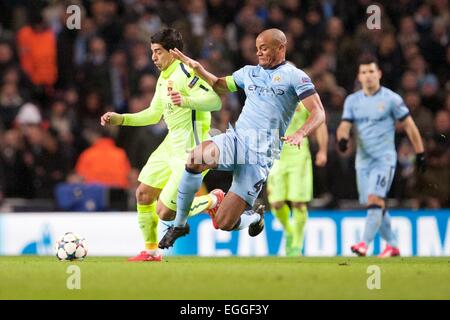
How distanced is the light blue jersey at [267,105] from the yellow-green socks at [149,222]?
130cm

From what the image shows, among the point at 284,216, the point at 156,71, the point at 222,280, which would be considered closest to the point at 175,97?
the point at 222,280

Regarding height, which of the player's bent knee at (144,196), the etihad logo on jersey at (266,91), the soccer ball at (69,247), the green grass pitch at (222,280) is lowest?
the green grass pitch at (222,280)

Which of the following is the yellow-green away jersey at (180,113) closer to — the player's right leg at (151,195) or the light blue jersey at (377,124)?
the player's right leg at (151,195)

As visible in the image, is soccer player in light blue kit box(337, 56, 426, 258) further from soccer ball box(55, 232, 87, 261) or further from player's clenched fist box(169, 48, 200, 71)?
soccer ball box(55, 232, 87, 261)

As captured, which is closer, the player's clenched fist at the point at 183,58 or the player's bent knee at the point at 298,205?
the player's clenched fist at the point at 183,58

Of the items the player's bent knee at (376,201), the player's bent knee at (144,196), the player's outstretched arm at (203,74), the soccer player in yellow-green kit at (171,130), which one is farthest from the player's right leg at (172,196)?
the player's bent knee at (376,201)

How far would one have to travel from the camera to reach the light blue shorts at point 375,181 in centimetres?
1398

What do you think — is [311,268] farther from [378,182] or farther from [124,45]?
[124,45]

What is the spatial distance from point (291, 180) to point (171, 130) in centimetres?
332

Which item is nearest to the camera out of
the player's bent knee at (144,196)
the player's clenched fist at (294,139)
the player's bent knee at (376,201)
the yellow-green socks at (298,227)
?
the player's clenched fist at (294,139)

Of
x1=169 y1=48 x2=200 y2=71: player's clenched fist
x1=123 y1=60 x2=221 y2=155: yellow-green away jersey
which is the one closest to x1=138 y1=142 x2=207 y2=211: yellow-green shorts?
x1=123 y1=60 x2=221 y2=155: yellow-green away jersey

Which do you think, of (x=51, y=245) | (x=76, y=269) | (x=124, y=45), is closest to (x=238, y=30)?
(x=124, y=45)

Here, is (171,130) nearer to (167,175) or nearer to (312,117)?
(167,175)
